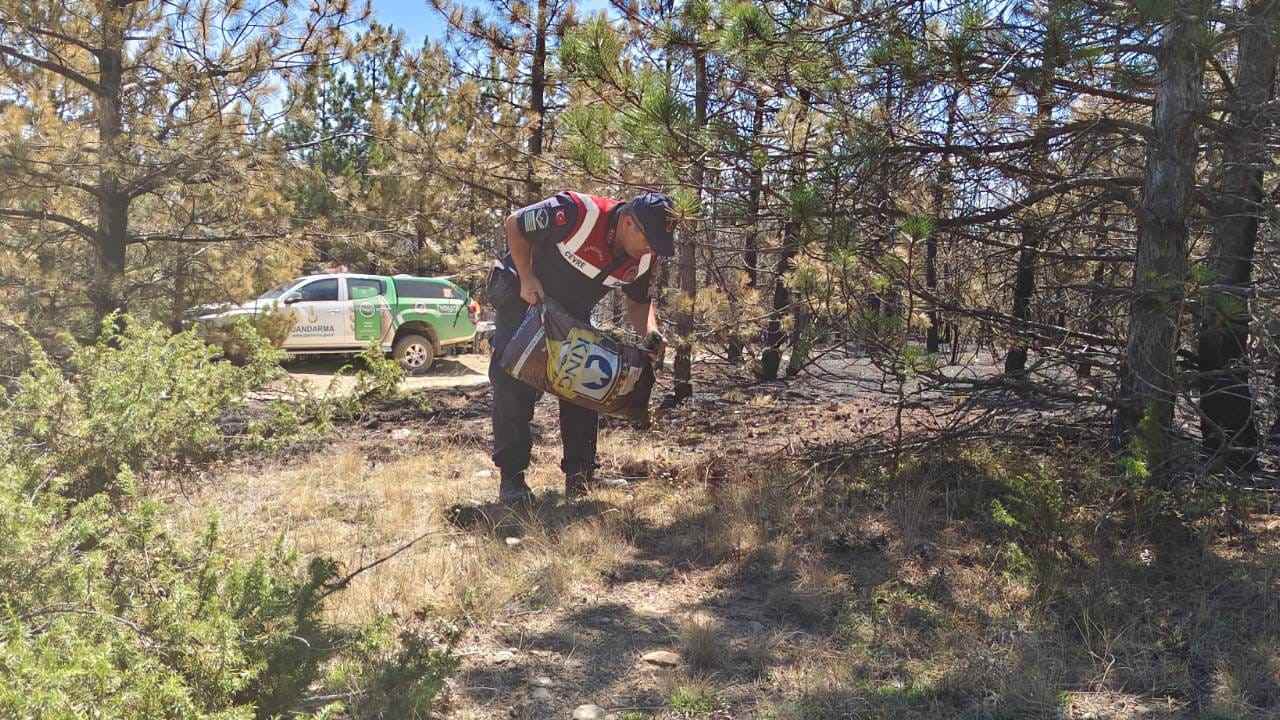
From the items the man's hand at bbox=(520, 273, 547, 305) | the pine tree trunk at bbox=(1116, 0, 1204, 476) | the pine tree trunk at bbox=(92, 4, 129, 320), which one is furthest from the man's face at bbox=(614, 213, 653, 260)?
the pine tree trunk at bbox=(92, 4, 129, 320)

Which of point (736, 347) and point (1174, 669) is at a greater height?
point (736, 347)

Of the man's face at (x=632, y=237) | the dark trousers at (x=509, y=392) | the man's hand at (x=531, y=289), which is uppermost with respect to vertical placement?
the man's face at (x=632, y=237)

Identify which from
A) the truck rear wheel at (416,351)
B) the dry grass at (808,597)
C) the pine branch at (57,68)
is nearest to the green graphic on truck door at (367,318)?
the truck rear wheel at (416,351)

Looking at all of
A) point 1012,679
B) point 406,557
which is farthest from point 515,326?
point 1012,679

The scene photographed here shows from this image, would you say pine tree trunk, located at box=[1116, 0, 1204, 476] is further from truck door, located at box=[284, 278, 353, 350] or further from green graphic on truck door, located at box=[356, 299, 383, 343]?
truck door, located at box=[284, 278, 353, 350]

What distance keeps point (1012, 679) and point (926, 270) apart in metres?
2.63

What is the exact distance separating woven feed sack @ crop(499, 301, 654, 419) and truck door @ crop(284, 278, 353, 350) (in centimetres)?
1016

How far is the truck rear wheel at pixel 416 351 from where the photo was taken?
15.0 metres

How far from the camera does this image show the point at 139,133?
314 inches

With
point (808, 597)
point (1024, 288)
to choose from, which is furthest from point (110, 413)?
point (1024, 288)

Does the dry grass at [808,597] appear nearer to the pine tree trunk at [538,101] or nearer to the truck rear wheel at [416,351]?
the pine tree trunk at [538,101]

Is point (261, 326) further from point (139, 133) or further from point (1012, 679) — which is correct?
point (1012, 679)

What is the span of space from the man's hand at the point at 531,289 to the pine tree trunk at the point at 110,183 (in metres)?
4.46

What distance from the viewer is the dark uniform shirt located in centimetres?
507
